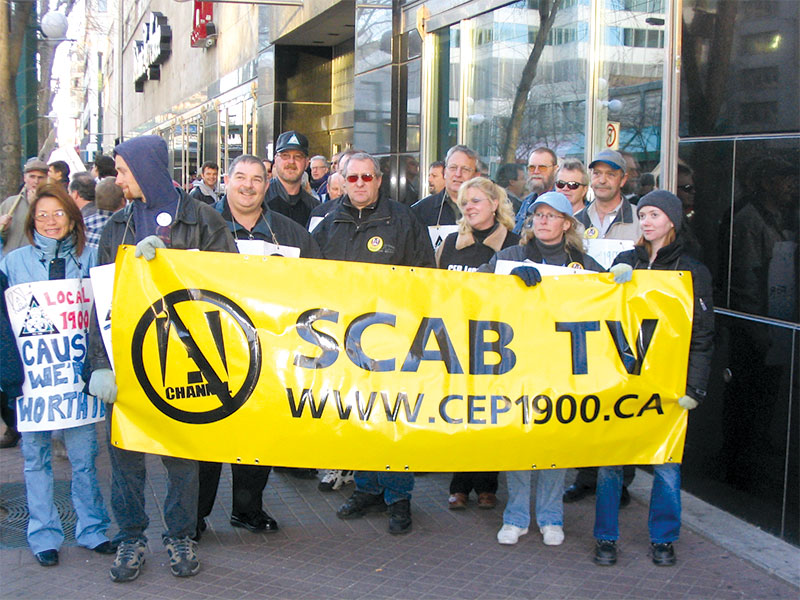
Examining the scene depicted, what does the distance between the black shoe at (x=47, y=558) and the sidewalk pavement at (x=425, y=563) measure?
0.03 metres

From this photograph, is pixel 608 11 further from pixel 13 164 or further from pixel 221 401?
pixel 13 164

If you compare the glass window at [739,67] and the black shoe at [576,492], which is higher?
the glass window at [739,67]

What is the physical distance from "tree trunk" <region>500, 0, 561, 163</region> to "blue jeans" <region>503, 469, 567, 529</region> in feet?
16.9

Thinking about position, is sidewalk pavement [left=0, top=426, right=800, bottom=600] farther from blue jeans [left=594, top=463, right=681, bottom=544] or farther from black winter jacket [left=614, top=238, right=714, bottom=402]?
black winter jacket [left=614, top=238, right=714, bottom=402]

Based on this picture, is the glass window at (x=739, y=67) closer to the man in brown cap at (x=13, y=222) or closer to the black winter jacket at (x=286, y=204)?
the black winter jacket at (x=286, y=204)

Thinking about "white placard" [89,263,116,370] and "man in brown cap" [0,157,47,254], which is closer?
"white placard" [89,263,116,370]

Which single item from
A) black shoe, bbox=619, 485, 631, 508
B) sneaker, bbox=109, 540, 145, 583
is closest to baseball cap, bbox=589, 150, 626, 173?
black shoe, bbox=619, 485, 631, 508

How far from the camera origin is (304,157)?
26.3 feet

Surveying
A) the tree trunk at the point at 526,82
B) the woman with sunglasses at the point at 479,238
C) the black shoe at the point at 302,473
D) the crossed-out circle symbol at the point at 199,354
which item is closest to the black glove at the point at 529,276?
the woman with sunglasses at the point at 479,238

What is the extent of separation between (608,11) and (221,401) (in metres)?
5.21

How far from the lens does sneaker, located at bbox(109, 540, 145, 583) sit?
493cm

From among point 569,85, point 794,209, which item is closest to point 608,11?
point 569,85

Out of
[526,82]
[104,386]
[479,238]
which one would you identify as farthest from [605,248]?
[526,82]

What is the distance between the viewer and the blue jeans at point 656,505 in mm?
5211
